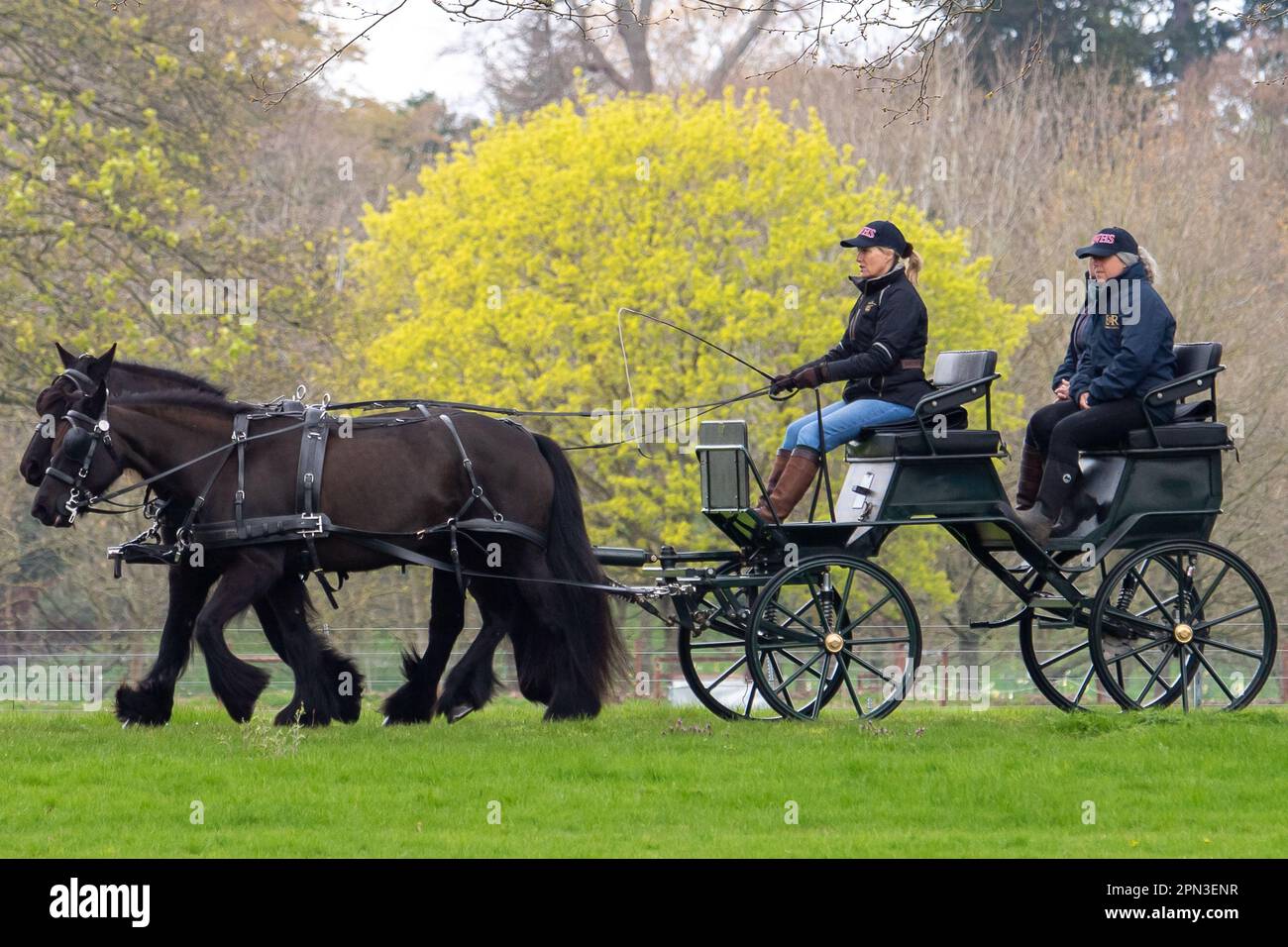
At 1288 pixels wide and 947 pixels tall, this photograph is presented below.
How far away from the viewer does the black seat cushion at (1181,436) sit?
10250 millimetres

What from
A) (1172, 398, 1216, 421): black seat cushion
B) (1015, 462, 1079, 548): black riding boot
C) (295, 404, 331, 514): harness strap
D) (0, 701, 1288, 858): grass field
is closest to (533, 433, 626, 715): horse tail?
(0, 701, 1288, 858): grass field

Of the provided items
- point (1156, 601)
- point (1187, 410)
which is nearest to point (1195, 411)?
point (1187, 410)

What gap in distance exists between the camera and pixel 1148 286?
1022cm

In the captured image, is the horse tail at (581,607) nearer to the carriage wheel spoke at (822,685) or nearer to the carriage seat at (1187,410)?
the carriage wheel spoke at (822,685)

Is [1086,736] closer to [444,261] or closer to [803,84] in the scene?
[444,261]

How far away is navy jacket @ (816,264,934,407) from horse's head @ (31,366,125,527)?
4.06 meters

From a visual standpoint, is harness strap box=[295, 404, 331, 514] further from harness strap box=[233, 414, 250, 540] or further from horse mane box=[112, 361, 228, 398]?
horse mane box=[112, 361, 228, 398]

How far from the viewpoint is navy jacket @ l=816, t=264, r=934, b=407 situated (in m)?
10.2

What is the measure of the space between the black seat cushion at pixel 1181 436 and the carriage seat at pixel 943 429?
77 cm

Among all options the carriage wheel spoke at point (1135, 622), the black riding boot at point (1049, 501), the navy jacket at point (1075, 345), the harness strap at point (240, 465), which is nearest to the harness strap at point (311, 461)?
the harness strap at point (240, 465)

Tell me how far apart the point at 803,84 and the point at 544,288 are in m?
10.4

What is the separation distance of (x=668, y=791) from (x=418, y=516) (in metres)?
3.04

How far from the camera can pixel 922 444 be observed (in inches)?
404

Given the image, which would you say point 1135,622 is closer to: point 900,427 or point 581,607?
point 900,427
